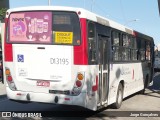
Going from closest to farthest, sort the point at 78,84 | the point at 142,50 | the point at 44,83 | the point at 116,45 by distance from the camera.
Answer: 1. the point at 78,84
2. the point at 44,83
3. the point at 116,45
4. the point at 142,50

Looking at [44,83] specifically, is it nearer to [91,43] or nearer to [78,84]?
[78,84]

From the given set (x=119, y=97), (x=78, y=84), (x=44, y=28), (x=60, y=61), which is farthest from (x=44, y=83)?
(x=119, y=97)

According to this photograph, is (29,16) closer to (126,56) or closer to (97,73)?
(97,73)

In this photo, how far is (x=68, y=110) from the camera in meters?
12.3

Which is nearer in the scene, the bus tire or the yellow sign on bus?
the yellow sign on bus

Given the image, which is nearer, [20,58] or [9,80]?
[20,58]

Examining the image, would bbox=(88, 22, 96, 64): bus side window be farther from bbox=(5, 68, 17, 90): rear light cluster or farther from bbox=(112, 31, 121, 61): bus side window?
bbox=(5, 68, 17, 90): rear light cluster

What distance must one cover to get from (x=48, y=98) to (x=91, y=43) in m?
1.82

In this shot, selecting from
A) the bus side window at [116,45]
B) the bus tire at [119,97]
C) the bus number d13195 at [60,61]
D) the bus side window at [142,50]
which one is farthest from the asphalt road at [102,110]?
the bus side window at [142,50]

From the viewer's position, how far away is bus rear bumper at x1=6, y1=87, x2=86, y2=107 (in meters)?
9.86

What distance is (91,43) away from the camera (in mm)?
10258

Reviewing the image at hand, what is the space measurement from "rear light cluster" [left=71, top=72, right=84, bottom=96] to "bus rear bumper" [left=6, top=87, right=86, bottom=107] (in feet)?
0.40

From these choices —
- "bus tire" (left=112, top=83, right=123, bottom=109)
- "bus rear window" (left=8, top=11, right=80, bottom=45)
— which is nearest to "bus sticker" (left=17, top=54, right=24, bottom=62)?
"bus rear window" (left=8, top=11, right=80, bottom=45)

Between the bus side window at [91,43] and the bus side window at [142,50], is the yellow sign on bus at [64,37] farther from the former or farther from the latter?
the bus side window at [142,50]
